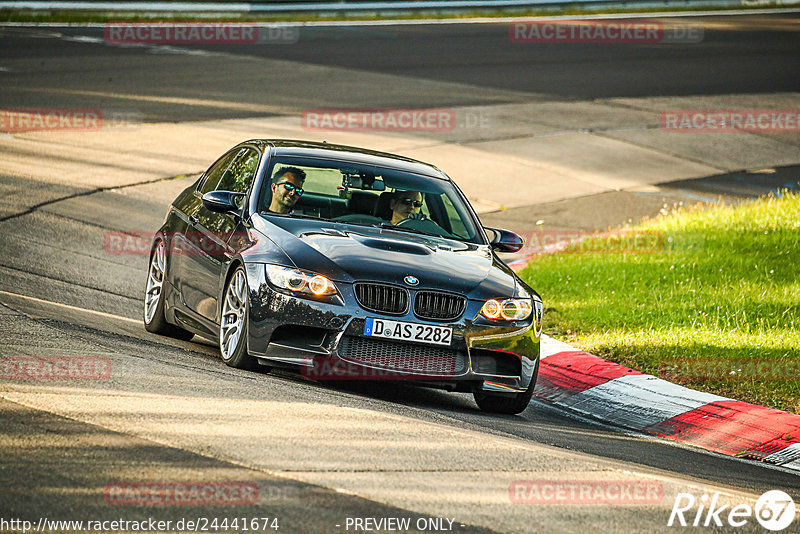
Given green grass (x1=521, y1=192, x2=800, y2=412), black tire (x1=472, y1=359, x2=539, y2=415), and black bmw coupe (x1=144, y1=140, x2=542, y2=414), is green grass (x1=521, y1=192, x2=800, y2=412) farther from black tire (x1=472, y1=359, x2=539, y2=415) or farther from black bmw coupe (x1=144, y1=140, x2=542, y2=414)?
black bmw coupe (x1=144, y1=140, x2=542, y2=414)

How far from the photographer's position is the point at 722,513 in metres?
5.82

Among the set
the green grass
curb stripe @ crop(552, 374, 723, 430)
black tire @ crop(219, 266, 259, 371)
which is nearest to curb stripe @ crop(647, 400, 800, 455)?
curb stripe @ crop(552, 374, 723, 430)

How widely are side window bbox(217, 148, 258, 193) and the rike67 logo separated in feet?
14.8

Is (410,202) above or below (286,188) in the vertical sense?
below

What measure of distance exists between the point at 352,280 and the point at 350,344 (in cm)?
41

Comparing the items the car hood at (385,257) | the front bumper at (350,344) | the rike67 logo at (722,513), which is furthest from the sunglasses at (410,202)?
the rike67 logo at (722,513)

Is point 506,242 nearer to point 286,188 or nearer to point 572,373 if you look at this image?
point 572,373

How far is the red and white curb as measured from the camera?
8164 millimetres

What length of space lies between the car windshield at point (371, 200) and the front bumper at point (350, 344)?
112cm

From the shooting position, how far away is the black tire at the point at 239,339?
807 cm

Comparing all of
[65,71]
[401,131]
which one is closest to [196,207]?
[401,131]

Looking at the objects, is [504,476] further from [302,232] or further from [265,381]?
[302,232]

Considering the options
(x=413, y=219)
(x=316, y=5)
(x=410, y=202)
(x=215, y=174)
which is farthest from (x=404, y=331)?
(x=316, y=5)

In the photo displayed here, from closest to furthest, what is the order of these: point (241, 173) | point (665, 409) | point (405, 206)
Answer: point (665, 409) → point (405, 206) → point (241, 173)
